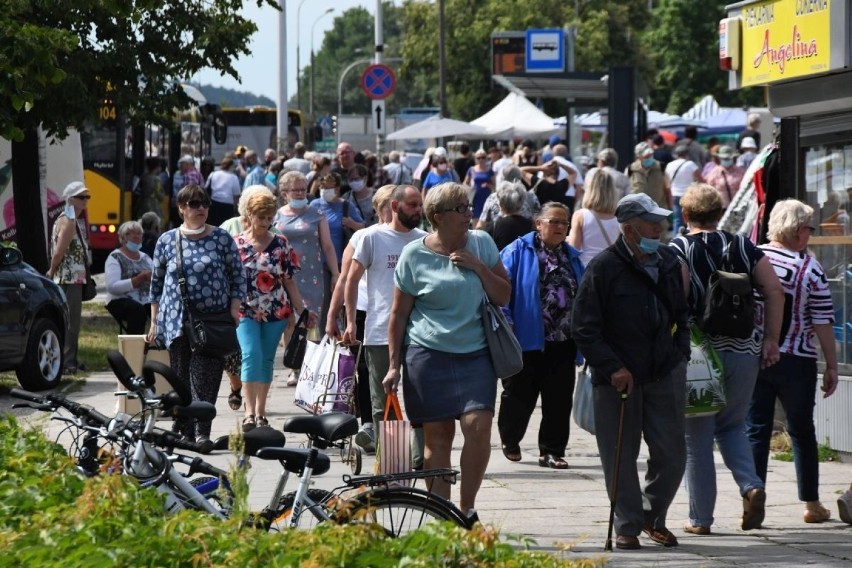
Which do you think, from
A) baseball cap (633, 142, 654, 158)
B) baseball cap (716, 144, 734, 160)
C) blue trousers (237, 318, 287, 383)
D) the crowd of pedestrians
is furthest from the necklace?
baseball cap (716, 144, 734, 160)

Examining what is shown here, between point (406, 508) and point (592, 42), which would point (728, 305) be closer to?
point (406, 508)

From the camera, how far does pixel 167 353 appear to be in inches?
441

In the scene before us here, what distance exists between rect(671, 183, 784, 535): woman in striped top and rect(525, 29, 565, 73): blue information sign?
35.4m

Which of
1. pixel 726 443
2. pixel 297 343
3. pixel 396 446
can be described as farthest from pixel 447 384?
pixel 297 343

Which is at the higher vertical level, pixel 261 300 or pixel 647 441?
pixel 261 300

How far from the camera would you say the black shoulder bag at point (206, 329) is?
10.3m

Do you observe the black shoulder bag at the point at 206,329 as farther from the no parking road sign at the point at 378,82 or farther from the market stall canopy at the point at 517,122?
the market stall canopy at the point at 517,122

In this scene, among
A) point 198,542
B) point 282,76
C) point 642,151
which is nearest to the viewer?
point 198,542

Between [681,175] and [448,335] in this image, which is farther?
[681,175]

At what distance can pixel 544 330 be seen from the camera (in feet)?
34.8

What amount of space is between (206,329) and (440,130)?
28086mm

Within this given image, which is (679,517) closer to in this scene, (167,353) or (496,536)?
(167,353)

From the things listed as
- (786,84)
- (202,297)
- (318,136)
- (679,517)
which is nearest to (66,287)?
(202,297)

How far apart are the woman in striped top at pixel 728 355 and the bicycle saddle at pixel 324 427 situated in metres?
3.23
